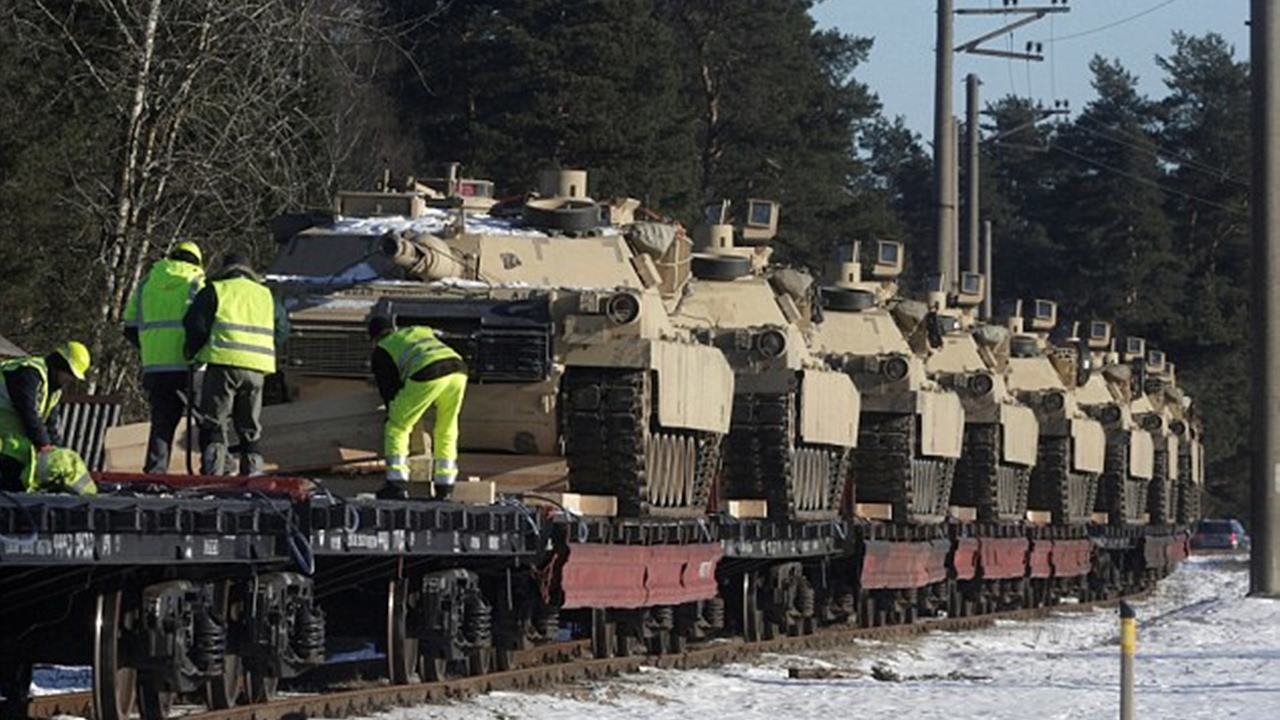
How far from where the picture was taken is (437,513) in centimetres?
1698

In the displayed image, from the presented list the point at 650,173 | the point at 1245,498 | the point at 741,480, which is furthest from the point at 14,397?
the point at 1245,498

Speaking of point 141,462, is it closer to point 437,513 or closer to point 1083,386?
point 437,513

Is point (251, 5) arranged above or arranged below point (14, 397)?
above

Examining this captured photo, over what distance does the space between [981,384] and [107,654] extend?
77.5 feet

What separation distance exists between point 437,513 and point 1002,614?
20032mm

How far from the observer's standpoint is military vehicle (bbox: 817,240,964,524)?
105 ft

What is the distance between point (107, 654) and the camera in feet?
48.7

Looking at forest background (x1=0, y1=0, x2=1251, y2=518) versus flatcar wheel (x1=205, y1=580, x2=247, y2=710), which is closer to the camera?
flatcar wheel (x1=205, y1=580, x2=247, y2=710)

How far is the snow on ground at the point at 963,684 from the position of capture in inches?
725

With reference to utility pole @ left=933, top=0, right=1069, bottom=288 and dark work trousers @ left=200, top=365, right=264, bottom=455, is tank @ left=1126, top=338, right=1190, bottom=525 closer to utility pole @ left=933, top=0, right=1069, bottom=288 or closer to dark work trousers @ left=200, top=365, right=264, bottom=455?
utility pole @ left=933, top=0, right=1069, bottom=288

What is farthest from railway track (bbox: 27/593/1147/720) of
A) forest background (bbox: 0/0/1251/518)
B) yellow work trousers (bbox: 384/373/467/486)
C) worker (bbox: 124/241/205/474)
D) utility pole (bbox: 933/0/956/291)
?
utility pole (bbox: 933/0/956/291)

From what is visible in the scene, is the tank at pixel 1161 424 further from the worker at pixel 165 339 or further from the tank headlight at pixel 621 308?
the worker at pixel 165 339

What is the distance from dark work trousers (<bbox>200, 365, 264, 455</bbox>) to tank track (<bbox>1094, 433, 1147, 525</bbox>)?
95.6 feet

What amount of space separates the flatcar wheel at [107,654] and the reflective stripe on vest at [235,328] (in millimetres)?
2428
